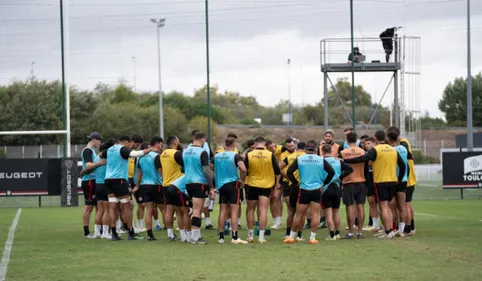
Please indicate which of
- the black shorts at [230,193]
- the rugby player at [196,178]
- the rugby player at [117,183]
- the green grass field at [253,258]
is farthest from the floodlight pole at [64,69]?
the black shorts at [230,193]

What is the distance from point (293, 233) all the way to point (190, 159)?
2349mm

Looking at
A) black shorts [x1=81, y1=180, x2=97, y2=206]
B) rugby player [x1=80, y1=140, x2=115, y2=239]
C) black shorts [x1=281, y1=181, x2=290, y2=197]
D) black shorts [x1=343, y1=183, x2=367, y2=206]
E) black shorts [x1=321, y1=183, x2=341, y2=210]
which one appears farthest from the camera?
black shorts [x1=281, y1=181, x2=290, y2=197]

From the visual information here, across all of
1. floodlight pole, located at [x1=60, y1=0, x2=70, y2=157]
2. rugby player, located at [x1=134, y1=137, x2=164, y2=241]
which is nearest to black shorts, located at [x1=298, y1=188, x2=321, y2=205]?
rugby player, located at [x1=134, y1=137, x2=164, y2=241]

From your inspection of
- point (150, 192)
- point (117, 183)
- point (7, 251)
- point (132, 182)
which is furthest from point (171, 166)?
point (132, 182)

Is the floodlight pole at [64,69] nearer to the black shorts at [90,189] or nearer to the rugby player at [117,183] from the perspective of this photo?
the black shorts at [90,189]

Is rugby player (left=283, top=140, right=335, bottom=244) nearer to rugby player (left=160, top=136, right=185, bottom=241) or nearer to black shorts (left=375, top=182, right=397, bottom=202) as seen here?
black shorts (left=375, top=182, right=397, bottom=202)

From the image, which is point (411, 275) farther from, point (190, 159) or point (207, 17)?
point (207, 17)

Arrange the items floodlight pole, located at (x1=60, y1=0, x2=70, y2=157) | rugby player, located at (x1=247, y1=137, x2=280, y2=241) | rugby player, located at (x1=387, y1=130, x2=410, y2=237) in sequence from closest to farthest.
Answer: rugby player, located at (x1=247, y1=137, x2=280, y2=241) < rugby player, located at (x1=387, y1=130, x2=410, y2=237) < floodlight pole, located at (x1=60, y1=0, x2=70, y2=157)

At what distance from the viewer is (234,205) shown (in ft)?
52.0

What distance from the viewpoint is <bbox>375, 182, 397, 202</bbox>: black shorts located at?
53.8 ft

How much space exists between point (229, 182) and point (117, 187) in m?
2.40

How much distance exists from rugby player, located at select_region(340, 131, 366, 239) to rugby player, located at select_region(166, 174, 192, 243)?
3.05 meters

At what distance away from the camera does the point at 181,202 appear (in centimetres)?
1602

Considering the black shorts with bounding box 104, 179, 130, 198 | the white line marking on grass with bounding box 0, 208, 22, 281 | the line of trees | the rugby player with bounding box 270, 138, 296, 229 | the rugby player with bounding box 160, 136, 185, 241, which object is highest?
the line of trees
